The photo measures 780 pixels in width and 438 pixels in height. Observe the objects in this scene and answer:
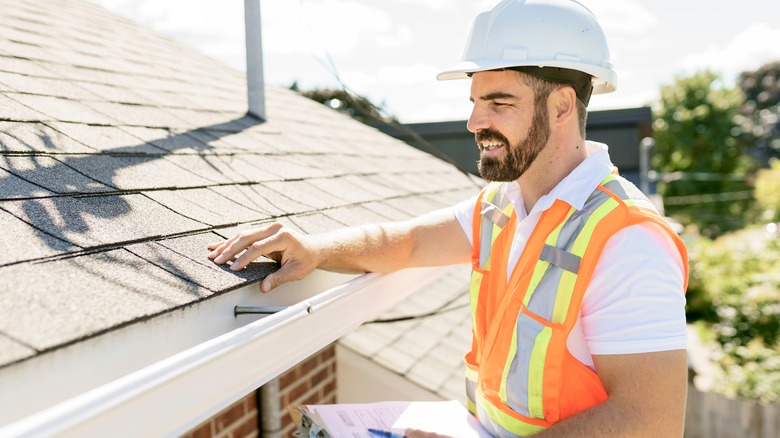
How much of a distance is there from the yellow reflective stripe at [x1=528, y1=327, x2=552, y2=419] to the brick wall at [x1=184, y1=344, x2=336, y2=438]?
1997 millimetres

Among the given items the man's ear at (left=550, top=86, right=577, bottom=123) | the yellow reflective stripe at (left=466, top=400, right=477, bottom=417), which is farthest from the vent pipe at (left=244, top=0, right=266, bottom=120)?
the yellow reflective stripe at (left=466, top=400, right=477, bottom=417)

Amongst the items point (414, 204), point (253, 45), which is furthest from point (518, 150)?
point (253, 45)

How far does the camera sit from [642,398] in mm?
1753

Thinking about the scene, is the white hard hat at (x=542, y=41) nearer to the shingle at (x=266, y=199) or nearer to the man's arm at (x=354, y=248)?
the man's arm at (x=354, y=248)

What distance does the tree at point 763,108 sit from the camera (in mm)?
58125

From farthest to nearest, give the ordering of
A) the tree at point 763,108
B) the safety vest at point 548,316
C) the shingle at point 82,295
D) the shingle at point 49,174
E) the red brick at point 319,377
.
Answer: the tree at point 763,108, the red brick at point 319,377, the shingle at point 49,174, the safety vest at point 548,316, the shingle at point 82,295

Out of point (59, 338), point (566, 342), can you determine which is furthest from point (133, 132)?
point (566, 342)

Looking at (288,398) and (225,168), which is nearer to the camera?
(225,168)

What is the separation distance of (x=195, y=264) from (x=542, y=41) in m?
1.28

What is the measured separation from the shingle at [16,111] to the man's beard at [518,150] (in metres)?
1.66

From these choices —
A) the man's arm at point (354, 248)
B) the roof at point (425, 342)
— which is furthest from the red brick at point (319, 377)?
the man's arm at point (354, 248)

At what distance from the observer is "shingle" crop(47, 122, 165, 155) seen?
2546 millimetres

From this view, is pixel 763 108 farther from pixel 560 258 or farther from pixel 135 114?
pixel 560 258

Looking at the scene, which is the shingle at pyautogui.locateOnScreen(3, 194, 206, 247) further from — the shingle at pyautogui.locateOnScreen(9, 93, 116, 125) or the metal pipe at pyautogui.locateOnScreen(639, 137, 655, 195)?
the metal pipe at pyautogui.locateOnScreen(639, 137, 655, 195)
